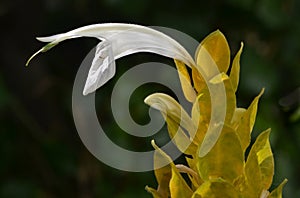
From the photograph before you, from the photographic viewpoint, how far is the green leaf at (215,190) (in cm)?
34

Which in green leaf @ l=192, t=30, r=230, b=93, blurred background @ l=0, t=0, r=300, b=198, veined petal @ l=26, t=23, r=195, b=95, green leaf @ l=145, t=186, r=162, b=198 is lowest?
blurred background @ l=0, t=0, r=300, b=198

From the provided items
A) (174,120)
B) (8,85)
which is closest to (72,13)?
(8,85)

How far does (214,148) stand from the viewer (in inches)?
13.8

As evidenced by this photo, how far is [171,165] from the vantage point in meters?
0.35

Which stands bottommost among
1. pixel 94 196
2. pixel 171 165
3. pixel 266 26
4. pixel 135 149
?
pixel 94 196

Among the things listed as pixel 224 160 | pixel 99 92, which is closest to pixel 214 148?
pixel 224 160

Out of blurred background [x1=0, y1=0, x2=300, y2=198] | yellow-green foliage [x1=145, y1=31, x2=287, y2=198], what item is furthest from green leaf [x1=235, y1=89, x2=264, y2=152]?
blurred background [x1=0, y1=0, x2=300, y2=198]

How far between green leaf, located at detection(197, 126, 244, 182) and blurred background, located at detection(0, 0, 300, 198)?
2.10 feet

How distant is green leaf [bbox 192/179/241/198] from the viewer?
339mm

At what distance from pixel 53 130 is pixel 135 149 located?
0.32m

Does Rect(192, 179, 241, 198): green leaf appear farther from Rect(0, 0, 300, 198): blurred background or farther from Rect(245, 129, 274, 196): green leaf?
Rect(0, 0, 300, 198): blurred background

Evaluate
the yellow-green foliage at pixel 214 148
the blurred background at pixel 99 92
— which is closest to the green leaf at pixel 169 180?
the yellow-green foliage at pixel 214 148

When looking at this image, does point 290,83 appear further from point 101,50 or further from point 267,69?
point 101,50

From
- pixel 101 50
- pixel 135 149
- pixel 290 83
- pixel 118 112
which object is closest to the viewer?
pixel 101 50
